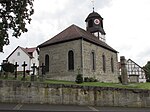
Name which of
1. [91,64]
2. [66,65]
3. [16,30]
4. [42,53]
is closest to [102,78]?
[91,64]

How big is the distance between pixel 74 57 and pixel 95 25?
1651 centimetres

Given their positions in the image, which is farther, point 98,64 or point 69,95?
point 98,64

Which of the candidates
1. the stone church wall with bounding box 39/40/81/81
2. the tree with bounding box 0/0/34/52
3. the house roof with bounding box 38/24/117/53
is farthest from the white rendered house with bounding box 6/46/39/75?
the tree with bounding box 0/0/34/52

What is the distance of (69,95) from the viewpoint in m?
15.1

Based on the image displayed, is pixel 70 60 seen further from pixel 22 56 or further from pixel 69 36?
pixel 22 56

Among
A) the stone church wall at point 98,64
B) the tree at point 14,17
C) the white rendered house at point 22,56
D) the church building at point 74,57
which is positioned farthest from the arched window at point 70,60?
the white rendered house at point 22,56

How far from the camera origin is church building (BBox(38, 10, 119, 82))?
29798 mm

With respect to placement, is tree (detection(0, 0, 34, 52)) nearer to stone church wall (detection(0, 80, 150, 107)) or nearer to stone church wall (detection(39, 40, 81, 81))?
stone church wall (detection(0, 80, 150, 107))

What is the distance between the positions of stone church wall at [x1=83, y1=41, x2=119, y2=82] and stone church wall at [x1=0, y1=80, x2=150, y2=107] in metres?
12.4

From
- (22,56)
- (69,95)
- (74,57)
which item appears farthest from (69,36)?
(22,56)

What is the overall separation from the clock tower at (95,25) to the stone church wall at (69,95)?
91.1 ft

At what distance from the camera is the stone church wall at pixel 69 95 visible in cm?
1373

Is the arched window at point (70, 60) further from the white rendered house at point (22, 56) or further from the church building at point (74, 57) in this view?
the white rendered house at point (22, 56)

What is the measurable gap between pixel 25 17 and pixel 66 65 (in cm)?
1310
